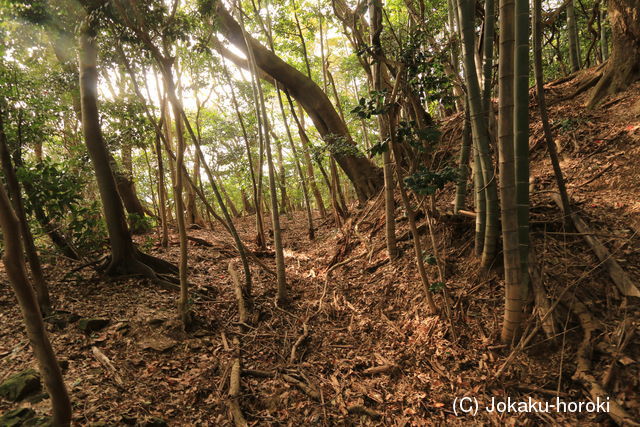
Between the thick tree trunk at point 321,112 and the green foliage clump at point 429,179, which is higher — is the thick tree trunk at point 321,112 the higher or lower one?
the higher one

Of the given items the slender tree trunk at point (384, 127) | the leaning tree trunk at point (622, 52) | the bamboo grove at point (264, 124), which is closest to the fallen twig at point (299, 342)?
the bamboo grove at point (264, 124)

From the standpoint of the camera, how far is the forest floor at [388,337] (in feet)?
9.42

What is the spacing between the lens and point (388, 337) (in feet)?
13.5

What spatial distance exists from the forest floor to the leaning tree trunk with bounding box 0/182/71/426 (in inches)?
35.3

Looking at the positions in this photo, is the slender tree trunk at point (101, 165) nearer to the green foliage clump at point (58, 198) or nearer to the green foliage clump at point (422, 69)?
the green foliage clump at point (58, 198)

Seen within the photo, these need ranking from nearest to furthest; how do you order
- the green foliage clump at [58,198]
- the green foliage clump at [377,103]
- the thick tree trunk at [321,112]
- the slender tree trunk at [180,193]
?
the green foliage clump at [377,103]
the slender tree trunk at [180,193]
the green foliage clump at [58,198]
the thick tree trunk at [321,112]

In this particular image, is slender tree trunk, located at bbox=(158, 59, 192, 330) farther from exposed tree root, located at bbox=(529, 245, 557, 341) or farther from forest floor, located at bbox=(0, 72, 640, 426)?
exposed tree root, located at bbox=(529, 245, 557, 341)

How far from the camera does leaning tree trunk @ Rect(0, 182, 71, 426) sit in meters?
1.80

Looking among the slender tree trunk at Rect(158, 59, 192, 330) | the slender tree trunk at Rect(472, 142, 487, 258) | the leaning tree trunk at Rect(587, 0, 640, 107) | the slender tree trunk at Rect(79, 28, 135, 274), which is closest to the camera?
the slender tree trunk at Rect(472, 142, 487, 258)

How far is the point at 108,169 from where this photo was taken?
5.25 m

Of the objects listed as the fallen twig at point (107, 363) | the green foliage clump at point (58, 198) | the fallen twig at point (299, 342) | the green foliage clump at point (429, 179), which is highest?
the green foliage clump at point (58, 198)

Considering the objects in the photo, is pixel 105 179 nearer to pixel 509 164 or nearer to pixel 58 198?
pixel 58 198

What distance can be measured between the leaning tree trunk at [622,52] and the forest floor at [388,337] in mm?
264

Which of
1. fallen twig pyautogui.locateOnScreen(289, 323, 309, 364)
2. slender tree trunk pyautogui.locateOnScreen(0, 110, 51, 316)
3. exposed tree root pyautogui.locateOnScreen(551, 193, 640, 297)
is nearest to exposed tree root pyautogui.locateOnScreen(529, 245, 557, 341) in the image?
exposed tree root pyautogui.locateOnScreen(551, 193, 640, 297)
